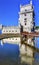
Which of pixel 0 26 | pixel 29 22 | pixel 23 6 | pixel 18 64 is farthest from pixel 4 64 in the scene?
pixel 0 26

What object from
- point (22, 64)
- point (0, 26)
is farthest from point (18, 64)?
point (0, 26)

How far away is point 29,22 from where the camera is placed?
162ft

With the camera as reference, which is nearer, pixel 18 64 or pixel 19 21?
pixel 18 64

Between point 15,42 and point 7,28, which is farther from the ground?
point 7,28

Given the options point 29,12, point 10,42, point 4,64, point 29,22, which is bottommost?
point 10,42

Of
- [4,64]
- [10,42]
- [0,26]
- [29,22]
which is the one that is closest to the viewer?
[4,64]

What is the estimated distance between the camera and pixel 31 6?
4950cm

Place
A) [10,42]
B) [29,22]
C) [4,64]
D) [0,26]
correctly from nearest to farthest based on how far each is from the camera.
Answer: [4,64], [29,22], [10,42], [0,26]

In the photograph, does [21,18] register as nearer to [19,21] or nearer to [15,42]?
[19,21]

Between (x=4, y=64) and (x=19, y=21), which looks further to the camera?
(x=19, y=21)

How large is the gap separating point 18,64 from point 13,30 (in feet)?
109

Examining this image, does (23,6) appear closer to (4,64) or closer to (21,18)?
(21,18)

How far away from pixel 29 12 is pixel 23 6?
334 centimetres

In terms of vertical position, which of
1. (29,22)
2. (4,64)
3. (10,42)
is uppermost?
(29,22)
